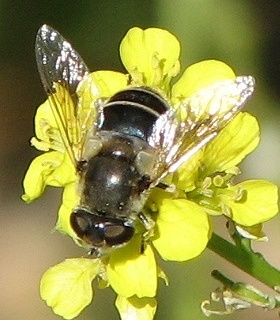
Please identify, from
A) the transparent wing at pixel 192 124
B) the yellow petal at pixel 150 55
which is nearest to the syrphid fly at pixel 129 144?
the transparent wing at pixel 192 124

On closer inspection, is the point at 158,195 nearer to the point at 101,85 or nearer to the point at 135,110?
the point at 135,110

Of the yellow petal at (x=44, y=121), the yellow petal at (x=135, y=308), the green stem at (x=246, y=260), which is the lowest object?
the yellow petal at (x=135, y=308)

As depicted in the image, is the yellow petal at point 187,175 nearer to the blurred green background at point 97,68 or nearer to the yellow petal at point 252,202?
the yellow petal at point 252,202

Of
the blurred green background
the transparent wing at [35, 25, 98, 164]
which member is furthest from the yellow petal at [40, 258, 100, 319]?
the blurred green background

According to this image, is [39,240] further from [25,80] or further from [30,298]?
[25,80]

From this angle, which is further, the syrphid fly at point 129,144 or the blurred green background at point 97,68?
the blurred green background at point 97,68

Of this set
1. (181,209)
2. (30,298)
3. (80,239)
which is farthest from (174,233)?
(30,298)

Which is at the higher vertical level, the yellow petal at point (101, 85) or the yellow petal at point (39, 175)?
the yellow petal at point (101, 85)
